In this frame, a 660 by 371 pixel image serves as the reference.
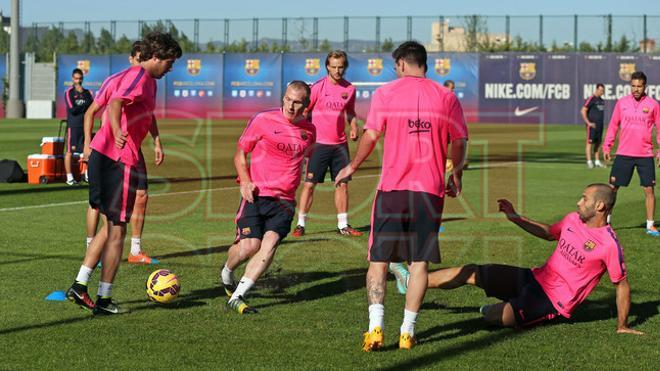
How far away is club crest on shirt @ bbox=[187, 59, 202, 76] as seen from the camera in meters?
67.4

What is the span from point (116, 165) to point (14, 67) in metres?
44.9

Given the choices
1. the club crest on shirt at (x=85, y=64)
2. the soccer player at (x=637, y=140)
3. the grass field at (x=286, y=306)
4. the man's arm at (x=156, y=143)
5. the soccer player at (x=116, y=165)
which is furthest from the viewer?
the club crest on shirt at (x=85, y=64)

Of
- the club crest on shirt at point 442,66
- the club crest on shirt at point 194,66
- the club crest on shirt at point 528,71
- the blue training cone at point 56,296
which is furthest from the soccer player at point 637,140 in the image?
the club crest on shirt at point 194,66

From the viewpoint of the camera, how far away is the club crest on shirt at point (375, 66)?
6406 cm

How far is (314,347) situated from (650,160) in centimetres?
854

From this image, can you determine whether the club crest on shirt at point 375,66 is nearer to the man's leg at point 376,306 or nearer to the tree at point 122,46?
the tree at point 122,46

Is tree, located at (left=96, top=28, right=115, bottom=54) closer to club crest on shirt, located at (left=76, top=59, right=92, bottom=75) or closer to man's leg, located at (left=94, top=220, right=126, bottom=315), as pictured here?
club crest on shirt, located at (left=76, top=59, right=92, bottom=75)

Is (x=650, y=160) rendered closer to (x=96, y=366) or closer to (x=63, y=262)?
(x=63, y=262)

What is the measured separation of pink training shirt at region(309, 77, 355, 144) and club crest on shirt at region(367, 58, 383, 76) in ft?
165

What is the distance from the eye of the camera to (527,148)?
118 ft

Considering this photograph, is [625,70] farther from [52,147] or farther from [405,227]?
[405,227]

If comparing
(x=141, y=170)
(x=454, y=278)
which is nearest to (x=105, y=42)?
(x=141, y=170)

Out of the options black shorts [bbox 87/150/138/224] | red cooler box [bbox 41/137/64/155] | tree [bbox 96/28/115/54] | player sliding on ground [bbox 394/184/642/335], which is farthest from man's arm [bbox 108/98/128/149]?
tree [bbox 96/28/115/54]

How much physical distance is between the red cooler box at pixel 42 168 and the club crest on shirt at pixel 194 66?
1882 inches
